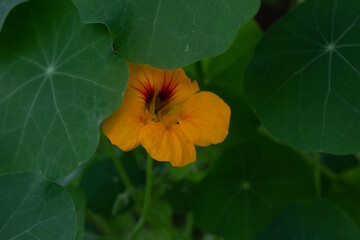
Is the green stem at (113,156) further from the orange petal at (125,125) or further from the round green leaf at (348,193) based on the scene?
the round green leaf at (348,193)

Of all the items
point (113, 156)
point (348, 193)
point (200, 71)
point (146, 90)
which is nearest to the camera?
point (146, 90)

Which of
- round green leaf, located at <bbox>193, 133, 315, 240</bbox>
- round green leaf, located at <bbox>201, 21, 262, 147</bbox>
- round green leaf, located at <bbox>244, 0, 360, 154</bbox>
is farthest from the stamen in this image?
round green leaf, located at <bbox>193, 133, 315, 240</bbox>

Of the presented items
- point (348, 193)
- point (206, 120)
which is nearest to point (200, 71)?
point (206, 120)

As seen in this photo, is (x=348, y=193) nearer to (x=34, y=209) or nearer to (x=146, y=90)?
(x=146, y=90)

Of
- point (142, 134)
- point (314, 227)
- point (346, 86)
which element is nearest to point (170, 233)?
point (314, 227)

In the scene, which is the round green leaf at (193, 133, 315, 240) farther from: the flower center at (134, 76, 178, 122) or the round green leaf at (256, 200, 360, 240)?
the flower center at (134, 76, 178, 122)
